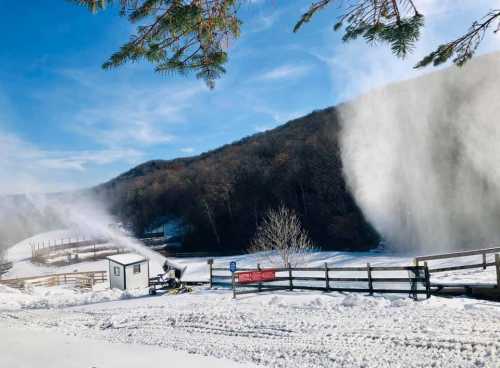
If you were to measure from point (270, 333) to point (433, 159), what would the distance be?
34.5 m

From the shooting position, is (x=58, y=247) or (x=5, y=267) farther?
(x=58, y=247)

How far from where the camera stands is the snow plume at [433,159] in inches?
1299

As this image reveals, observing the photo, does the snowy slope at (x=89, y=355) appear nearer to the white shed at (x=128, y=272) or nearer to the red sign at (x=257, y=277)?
the red sign at (x=257, y=277)

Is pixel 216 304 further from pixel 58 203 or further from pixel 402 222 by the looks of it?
pixel 58 203

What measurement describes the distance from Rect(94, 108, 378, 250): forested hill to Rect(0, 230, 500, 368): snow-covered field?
102ft

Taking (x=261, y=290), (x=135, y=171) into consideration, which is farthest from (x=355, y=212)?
(x=135, y=171)

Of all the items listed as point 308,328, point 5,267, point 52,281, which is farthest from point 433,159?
point 5,267

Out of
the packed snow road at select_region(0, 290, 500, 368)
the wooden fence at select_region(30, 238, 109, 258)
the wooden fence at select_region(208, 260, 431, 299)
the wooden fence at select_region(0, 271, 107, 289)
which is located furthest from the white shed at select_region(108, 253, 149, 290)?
the wooden fence at select_region(30, 238, 109, 258)

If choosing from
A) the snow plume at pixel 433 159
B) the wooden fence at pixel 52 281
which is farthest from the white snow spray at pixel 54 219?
the snow plume at pixel 433 159

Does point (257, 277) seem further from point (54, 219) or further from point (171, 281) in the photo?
point (54, 219)

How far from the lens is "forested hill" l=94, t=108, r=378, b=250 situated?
46.2m

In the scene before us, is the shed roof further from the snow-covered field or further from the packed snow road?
the packed snow road

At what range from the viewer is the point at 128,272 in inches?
950

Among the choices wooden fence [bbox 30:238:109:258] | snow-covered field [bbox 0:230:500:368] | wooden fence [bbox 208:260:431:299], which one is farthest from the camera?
wooden fence [bbox 30:238:109:258]
